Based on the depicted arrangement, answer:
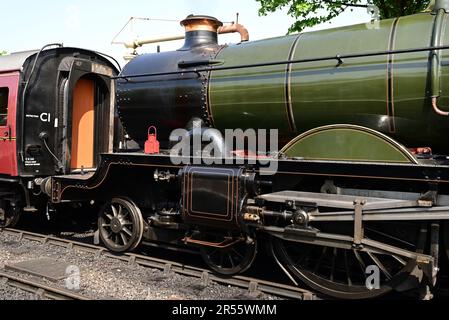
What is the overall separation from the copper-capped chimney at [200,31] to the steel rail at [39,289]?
342 centimetres

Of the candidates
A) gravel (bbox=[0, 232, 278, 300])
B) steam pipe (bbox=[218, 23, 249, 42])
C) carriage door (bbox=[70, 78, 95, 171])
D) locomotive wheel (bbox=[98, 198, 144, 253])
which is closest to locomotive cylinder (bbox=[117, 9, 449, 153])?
steam pipe (bbox=[218, 23, 249, 42])

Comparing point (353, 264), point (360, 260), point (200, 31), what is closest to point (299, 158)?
point (360, 260)

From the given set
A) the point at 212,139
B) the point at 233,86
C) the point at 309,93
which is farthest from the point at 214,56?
the point at 309,93

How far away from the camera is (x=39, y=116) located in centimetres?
739

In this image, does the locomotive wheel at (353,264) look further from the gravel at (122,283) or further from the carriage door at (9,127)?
the carriage door at (9,127)

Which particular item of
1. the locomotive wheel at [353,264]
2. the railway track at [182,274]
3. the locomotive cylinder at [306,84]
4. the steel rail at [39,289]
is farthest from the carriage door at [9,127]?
the locomotive wheel at [353,264]

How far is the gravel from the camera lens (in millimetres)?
4969

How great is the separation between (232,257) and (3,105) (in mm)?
4926

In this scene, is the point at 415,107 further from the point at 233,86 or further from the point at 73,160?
the point at 73,160

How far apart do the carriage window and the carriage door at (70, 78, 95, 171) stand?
1084mm

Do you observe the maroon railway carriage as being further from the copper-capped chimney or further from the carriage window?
the copper-capped chimney

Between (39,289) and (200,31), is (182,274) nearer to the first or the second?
(39,289)

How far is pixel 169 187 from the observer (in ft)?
20.0

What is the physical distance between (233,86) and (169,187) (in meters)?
1.69
